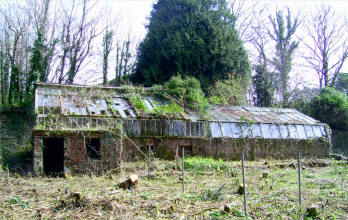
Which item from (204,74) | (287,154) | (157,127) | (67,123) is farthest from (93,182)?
(204,74)

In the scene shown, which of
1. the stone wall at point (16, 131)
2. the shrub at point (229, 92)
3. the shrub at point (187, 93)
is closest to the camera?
the stone wall at point (16, 131)

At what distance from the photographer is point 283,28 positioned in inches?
1474

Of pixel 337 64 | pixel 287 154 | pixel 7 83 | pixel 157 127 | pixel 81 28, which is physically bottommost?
pixel 287 154

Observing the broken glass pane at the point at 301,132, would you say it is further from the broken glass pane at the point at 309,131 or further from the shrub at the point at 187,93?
the shrub at the point at 187,93

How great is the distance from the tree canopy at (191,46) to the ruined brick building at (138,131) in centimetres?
589

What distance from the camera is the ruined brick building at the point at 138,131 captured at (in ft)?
52.9

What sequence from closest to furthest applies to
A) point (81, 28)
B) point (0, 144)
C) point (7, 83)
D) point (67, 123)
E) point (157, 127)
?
point (67, 123) < point (157, 127) < point (0, 144) < point (7, 83) < point (81, 28)

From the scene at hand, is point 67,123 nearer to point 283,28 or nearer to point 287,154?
point 287,154

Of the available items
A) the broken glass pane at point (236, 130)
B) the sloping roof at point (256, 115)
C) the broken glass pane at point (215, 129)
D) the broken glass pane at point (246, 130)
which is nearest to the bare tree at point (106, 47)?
the sloping roof at point (256, 115)

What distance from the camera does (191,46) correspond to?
2944 cm

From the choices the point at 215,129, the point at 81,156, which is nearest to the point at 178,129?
the point at 215,129

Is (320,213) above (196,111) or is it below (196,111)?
below

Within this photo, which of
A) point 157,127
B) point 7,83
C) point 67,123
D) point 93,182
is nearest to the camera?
point 93,182

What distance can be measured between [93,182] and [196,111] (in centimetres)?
1050
